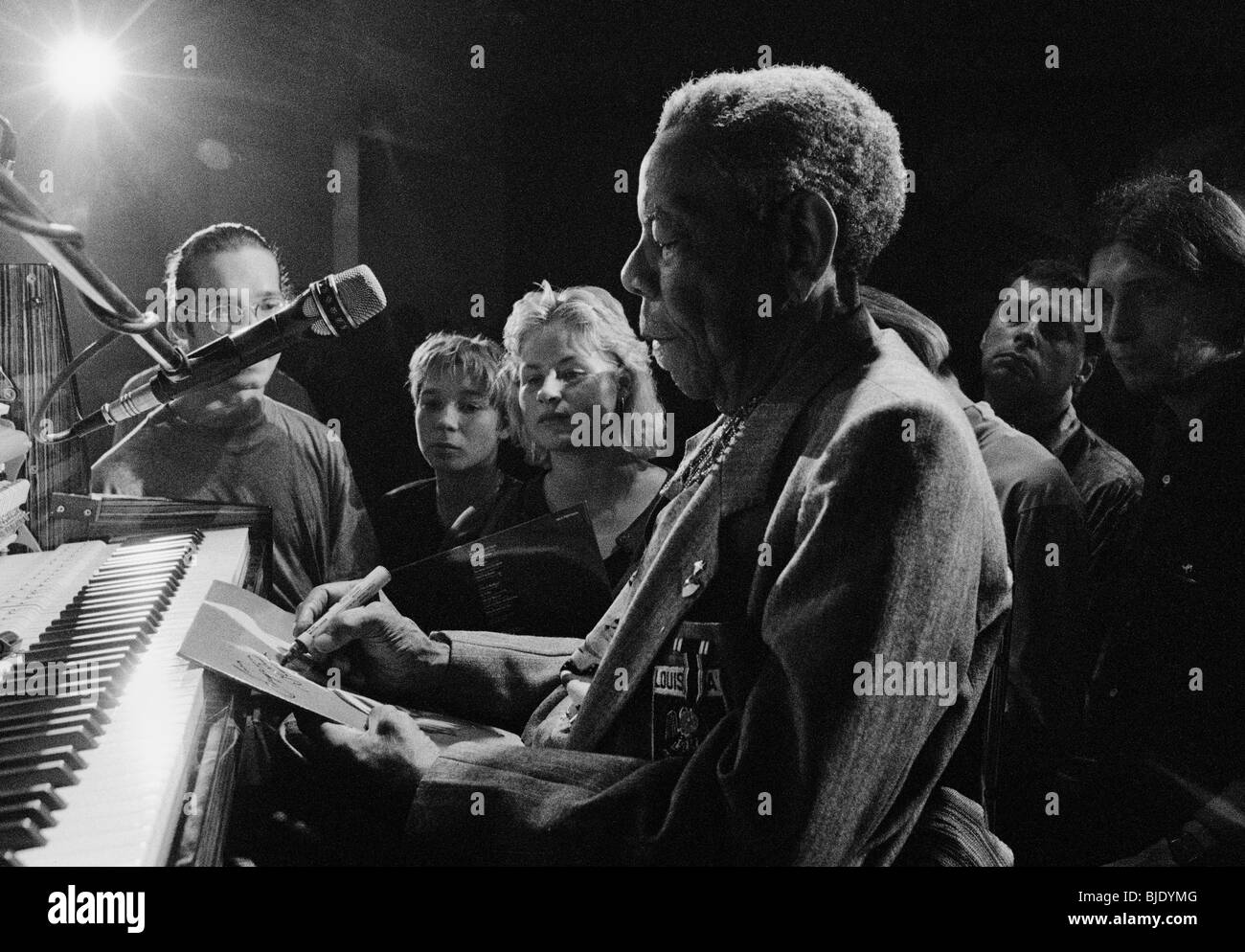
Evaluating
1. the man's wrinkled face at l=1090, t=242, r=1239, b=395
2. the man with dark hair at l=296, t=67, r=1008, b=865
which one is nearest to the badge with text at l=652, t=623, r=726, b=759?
the man with dark hair at l=296, t=67, r=1008, b=865

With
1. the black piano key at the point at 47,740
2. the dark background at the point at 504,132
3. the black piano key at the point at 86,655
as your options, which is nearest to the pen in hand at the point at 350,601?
the dark background at the point at 504,132

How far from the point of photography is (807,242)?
189 cm

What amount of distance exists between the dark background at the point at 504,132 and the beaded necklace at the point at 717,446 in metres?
0.17

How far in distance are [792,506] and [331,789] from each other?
1072 millimetres

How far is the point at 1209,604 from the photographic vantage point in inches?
92.0

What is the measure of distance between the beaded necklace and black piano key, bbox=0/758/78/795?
1.11 metres

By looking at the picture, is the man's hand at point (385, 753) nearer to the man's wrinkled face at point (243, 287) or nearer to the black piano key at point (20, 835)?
the black piano key at point (20, 835)

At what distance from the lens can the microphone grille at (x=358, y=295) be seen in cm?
211

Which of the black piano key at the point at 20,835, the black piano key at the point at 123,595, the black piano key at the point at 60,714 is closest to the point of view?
the black piano key at the point at 20,835

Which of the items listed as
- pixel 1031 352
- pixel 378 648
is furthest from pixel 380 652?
pixel 1031 352

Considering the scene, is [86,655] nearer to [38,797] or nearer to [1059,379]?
[38,797]

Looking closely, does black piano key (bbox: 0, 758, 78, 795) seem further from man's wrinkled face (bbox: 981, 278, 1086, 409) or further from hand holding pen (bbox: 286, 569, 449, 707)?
man's wrinkled face (bbox: 981, 278, 1086, 409)

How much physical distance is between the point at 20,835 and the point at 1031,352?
2.06 meters
